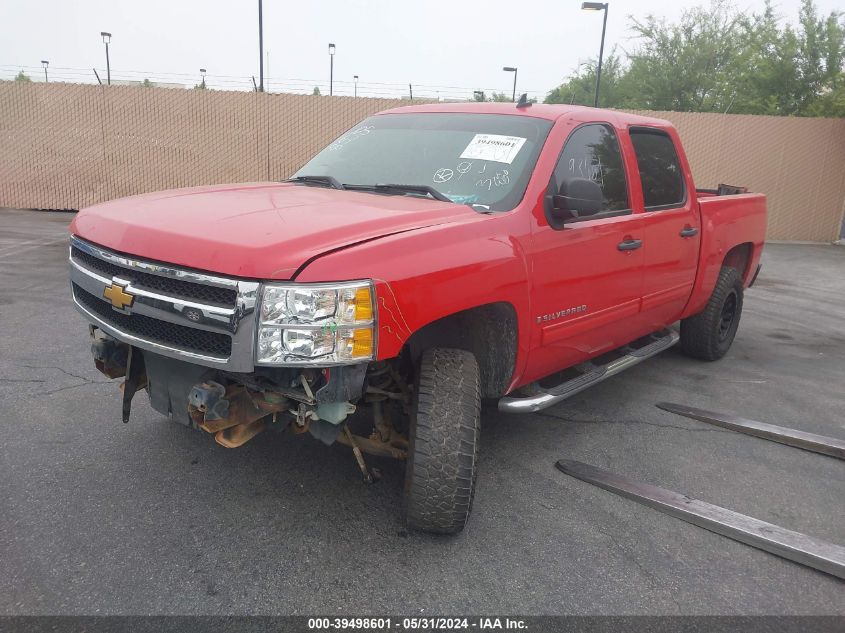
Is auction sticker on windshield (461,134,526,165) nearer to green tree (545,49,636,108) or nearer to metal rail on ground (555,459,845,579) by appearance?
metal rail on ground (555,459,845,579)

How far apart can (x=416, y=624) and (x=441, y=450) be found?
0.64 meters

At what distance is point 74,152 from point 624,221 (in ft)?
49.5

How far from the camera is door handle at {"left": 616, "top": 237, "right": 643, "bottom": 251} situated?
12.7 feet

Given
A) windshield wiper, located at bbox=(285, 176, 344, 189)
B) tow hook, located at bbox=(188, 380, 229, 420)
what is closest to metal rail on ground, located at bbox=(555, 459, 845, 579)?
tow hook, located at bbox=(188, 380, 229, 420)

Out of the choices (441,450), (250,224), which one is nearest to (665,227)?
(441,450)

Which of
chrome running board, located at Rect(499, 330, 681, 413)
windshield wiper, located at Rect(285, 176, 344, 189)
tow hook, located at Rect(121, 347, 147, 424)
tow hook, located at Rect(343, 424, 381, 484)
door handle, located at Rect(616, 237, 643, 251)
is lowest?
tow hook, located at Rect(343, 424, 381, 484)

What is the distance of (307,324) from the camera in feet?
7.63

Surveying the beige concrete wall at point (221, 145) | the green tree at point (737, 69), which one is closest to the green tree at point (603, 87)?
the green tree at point (737, 69)

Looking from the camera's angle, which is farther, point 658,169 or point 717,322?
point 717,322

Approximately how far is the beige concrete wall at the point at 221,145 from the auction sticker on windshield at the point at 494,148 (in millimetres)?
12658

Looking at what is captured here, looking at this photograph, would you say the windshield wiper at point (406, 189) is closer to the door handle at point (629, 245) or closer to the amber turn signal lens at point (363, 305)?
the amber turn signal lens at point (363, 305)

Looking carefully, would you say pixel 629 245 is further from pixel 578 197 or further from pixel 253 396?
pixel 253 396

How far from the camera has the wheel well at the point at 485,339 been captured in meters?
3.01

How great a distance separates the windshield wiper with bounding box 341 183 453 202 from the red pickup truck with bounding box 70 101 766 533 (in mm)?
10
